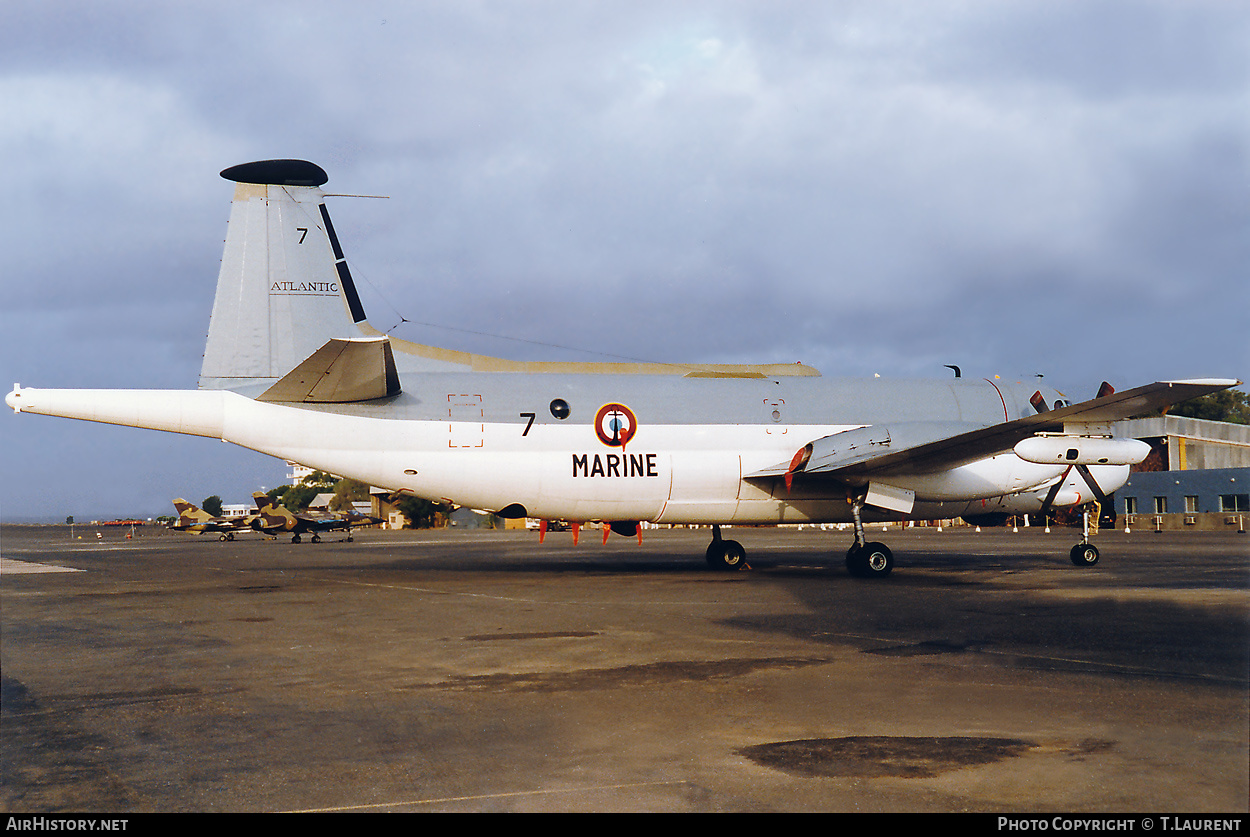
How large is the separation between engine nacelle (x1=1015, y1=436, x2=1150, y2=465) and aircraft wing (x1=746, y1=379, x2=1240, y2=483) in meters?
0.29

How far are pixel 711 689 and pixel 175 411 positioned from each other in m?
13.5

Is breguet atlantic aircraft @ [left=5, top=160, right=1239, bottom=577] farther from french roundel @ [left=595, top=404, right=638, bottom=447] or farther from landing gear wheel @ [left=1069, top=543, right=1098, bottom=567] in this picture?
landing gear wheel @ [left=1069, top=543, right=1098, bottom=567]

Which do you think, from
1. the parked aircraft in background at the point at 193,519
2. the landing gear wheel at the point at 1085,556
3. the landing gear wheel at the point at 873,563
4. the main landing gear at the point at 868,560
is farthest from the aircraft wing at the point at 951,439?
the parked aircraft in background at the point at 193,519

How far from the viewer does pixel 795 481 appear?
2109 cm

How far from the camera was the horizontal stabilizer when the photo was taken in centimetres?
1684

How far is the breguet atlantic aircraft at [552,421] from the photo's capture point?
18141 millimetres

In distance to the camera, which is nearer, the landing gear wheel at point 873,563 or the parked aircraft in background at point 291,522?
the landing gear wheel at point 873,563

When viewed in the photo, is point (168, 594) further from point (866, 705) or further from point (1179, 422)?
point (1179, 422)

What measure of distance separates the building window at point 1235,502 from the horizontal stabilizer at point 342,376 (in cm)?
5025

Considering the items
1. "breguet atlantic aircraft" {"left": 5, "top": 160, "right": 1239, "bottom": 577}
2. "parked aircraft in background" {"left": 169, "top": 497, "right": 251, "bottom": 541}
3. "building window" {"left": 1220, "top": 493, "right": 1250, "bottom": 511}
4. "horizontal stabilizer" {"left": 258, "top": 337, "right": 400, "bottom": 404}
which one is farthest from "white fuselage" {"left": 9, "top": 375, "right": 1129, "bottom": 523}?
"parked aircraft in background" {"left": 169, "top": 497, "right": 251, "bottom": 541}

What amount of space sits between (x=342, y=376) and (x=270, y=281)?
3.14 metres

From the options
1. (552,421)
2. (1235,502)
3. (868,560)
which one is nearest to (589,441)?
(552,421)

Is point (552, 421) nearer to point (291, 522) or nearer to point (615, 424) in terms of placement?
point (615, 424)

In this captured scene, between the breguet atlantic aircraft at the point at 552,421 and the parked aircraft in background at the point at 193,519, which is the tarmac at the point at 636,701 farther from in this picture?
the parked aircraft in background at the point at 193,519
